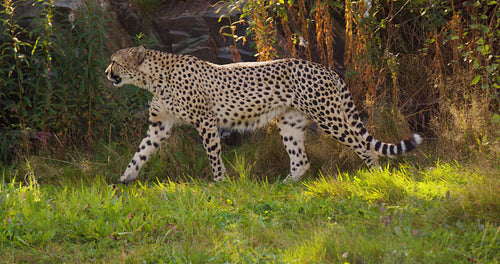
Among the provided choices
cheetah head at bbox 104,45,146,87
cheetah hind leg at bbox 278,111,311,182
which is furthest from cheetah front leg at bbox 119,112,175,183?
cheetah hind leg at bbox 278,111,311,182

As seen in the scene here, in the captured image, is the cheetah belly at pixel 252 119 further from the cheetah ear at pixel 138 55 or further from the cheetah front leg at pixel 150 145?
the cheetah ear at pixel 138 55

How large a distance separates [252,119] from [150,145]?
102cm

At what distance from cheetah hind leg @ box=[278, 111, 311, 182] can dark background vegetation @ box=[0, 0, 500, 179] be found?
0.67ft

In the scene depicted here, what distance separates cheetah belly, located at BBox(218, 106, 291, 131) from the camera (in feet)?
17.4

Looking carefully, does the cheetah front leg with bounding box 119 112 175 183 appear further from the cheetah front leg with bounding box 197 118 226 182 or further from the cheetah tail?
the cheetah tail

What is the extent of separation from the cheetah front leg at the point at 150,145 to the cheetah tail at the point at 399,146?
1976 mm

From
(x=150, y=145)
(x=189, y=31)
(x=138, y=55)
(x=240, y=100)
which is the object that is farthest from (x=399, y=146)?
(x=189, y=31)

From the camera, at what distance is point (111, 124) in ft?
19.4

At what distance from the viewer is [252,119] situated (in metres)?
5.31

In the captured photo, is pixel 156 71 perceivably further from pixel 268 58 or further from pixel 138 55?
pixel 268 58

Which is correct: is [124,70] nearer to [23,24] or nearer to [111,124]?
→ [111,124]

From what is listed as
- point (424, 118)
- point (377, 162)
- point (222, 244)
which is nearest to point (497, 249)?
point (222, 244)

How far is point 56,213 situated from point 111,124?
80.3 inches

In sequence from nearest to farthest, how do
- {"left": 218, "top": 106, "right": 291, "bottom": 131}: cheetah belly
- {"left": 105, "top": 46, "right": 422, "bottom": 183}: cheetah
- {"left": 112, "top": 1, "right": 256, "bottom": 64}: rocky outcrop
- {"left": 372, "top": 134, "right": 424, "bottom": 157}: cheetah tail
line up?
1. {"left": 372, "top": 134, "right": 424, "bottom": 157}: cheetah tail
2. {"left": 105, "top": 46, "right": 422, "bottom": 183}: cheetah
3. {"left": 218, "top": 106, "right": 291, "bottom": 131}: cheetah belly
4. {"left": 112, "top": 1, "right": 256, "bottom": 64}: rocky outcrop
